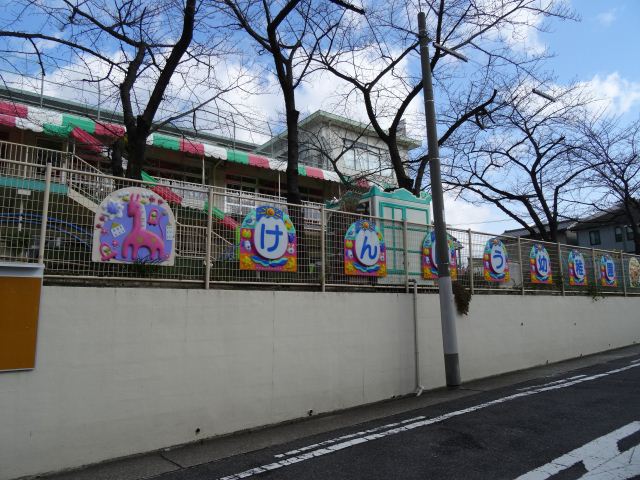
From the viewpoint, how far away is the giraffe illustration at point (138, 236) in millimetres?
5504

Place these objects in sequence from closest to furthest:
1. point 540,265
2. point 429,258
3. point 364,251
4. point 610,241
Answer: point 364,251, point 429,258, point 540,265, point 610,241

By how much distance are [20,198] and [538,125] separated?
1681cm

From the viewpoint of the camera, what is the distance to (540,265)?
38.5 ft

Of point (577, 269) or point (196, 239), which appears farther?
point (577, 269)

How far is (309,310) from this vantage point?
689cm

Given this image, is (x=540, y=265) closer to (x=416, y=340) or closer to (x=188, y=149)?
(x=416, y=340)

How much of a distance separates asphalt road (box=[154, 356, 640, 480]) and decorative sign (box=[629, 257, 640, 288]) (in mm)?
10913

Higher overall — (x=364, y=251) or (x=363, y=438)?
(x=364, y=251)

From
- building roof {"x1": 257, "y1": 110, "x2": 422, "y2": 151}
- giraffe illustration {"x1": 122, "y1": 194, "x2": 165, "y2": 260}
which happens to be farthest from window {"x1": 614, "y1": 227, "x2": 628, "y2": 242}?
giraffe illustration {"x1": 122, "y1": 194, "x2": 165, "y2": 260}

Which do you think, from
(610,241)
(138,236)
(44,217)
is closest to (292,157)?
(138,236)

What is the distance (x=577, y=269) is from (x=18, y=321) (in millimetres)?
13544

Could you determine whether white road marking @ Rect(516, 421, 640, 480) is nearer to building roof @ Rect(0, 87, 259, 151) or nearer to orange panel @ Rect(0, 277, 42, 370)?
orange panel @ Rect(0, 277, 42, 370)

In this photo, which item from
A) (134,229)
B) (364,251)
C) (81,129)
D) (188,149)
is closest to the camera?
(134,229)

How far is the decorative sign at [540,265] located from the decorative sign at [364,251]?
5.14m
